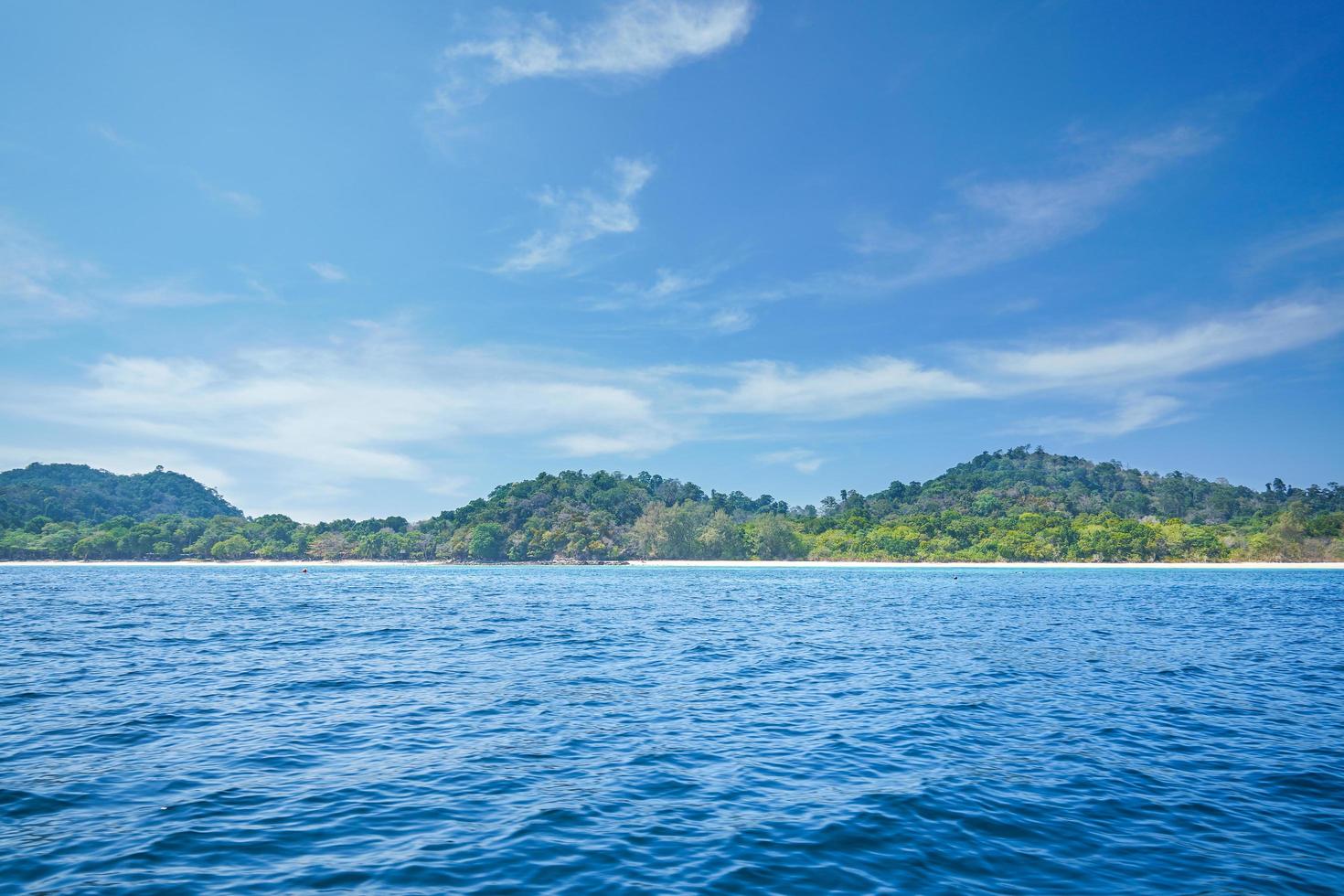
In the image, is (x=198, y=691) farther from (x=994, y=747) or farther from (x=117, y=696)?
(x=994, y=747)

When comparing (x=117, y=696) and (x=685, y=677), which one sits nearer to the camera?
(x=117, y=696)

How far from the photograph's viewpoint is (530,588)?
99.1 m

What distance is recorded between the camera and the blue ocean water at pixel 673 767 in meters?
10.7

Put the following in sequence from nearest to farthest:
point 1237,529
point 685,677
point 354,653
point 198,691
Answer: point 198,691
point 685,677
point 354,653
point 1237,529

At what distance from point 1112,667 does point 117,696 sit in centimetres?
3644

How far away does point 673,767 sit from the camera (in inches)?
625

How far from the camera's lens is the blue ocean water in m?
10.7

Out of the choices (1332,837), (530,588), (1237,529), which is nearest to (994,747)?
(1332,837)

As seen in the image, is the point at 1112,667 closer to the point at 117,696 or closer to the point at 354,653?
the point at 354,653

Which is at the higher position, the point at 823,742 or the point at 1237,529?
the point at 1237,529

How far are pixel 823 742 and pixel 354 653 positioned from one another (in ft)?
81.7

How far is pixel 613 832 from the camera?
1200 centimetres

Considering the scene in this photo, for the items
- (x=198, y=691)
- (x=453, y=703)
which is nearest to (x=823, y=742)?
(x=453, y=703)

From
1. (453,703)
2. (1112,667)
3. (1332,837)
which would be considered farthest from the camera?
(1112,667)
